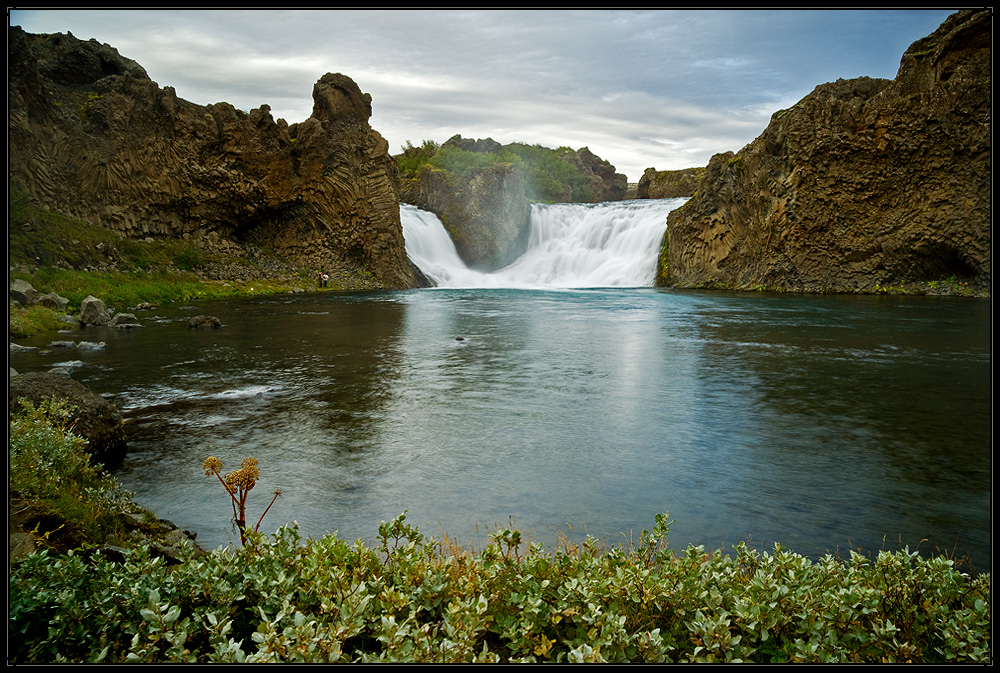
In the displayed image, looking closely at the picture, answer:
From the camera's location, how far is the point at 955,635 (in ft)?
10.3

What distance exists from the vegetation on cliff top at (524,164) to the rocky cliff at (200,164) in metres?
23.3

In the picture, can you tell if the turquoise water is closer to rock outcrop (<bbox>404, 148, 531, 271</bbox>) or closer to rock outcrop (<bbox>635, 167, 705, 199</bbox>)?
rock outcrop (<bbox>404, 148, 531, 271</bbox>)

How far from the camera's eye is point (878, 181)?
42.2 metres

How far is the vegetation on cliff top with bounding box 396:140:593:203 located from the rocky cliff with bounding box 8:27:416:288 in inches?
919

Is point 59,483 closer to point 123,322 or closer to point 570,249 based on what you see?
point 123,322

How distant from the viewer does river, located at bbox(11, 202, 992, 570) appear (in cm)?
682

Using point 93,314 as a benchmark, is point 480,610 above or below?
above

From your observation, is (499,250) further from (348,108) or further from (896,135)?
(896,135)

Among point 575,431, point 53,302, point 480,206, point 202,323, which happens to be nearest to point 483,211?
point 480,206

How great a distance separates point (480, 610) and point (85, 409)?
762 centimetres

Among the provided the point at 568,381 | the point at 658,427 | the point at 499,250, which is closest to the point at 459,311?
the point at 568,381

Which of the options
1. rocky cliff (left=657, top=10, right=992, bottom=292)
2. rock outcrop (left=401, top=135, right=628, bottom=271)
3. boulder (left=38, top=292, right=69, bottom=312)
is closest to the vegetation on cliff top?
rock outcrop (left=401, top=135, right=628, bottom=271)

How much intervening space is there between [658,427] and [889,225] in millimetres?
41045

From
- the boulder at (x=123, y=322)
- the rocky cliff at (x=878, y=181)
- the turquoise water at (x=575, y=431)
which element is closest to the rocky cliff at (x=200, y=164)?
the boulder at (x=123, y=322)
